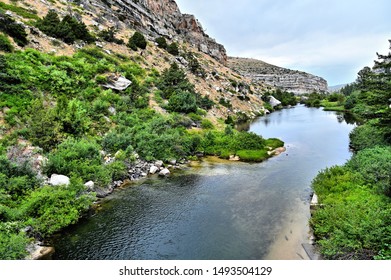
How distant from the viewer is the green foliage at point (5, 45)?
27106 mm

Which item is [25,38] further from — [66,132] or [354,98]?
[354,98]

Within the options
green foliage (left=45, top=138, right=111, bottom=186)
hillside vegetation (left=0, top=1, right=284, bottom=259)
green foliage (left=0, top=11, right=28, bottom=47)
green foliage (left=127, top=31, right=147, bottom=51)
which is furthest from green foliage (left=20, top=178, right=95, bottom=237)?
green foliage (left=127, top=31, right=147, bottom=51)

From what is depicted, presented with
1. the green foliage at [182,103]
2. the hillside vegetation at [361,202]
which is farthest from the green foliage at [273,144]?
the green foliage at [182,103]

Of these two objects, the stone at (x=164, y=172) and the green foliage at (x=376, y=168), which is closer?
the green foliage at (x=376, y=168)

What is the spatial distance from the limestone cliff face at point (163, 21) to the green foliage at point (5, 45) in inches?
1327

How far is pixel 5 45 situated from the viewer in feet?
89.7

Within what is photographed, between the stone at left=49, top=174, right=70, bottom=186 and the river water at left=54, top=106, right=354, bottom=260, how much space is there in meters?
2.66

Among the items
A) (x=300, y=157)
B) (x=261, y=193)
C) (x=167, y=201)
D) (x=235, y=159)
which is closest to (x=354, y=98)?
(x=300, y=157)

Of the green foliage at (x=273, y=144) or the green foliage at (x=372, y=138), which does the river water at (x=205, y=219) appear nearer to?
the green foliage at (x=372, y=138)

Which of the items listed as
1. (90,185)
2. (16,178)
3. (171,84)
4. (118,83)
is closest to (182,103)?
(171,84)

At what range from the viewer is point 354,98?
71375 millimetres

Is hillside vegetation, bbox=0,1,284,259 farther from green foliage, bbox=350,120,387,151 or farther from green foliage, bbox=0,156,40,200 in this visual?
green foliage, bbox=350,120,387,151

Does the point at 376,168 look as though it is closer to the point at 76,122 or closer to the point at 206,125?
the point at 206,125

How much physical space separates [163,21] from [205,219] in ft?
275
